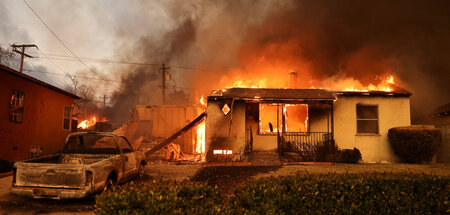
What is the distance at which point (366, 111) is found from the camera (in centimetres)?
1492

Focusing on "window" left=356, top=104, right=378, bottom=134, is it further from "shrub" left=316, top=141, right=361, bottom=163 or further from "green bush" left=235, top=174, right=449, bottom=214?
"green bush" left=235, top=174, right=449, bottom=214

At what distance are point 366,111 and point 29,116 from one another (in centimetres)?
1687

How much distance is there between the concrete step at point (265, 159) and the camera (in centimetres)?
1206

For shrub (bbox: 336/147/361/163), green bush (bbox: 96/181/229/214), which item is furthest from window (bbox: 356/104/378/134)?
green bush (bbox: 96/181/229/214)

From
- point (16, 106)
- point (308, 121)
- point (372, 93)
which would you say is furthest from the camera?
point (308, 121)

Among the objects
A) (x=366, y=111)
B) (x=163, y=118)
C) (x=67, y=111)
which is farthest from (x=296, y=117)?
(x=67, y=111)

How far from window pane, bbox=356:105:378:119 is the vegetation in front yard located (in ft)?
32.5

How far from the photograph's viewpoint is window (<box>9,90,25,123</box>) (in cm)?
1160

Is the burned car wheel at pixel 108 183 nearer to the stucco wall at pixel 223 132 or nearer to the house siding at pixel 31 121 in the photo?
the stucco wall at pixel 223 132

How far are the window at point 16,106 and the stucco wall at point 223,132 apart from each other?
8240 millimetres

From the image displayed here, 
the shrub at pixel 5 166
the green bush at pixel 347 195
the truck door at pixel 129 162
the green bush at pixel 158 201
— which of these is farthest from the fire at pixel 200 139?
the green bush at pixel 158 201

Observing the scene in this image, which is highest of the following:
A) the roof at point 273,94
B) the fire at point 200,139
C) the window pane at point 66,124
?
the roof at point 273,94

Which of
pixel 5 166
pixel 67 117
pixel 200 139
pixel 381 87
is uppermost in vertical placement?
pixel 381 87

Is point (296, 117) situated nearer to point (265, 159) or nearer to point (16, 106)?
point (265, 159)
